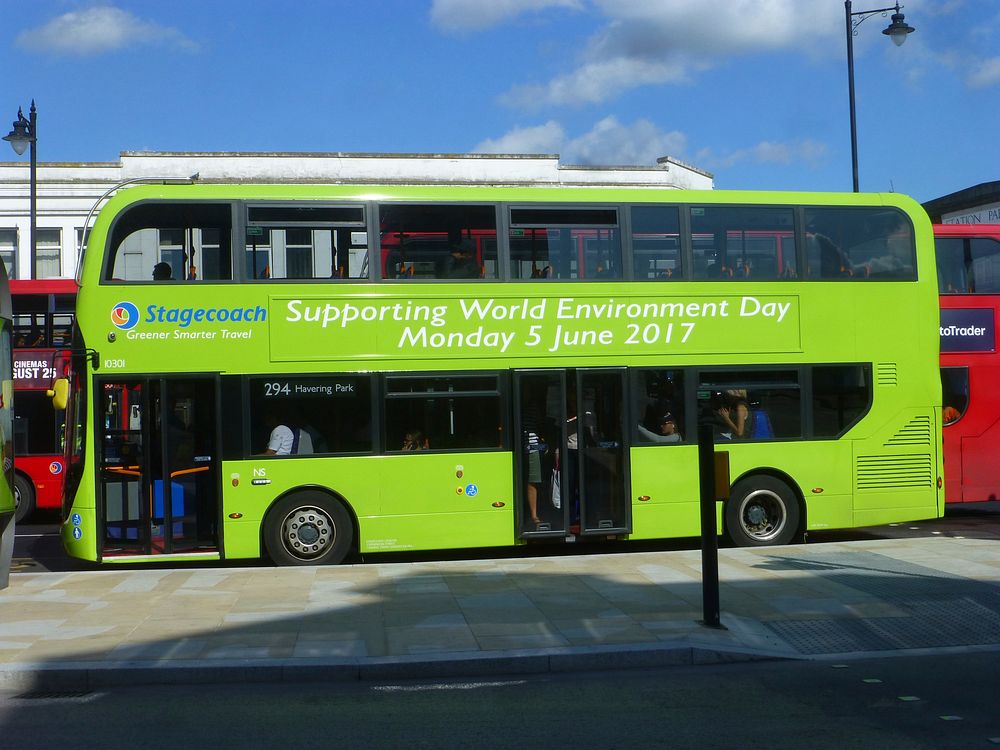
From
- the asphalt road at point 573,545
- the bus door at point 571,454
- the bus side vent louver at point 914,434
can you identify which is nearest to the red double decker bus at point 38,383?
the asphalt road at point 573,545

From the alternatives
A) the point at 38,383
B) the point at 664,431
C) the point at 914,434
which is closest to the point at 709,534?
the point at 664,431

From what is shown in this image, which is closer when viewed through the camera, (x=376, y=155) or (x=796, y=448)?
(x=796, y=448)

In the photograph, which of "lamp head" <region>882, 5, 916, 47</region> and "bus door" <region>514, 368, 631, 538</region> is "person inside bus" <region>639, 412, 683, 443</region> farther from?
"lamp head" <region>882, 5, 916, 47</region>

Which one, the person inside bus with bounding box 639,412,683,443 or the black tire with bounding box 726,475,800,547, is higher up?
the person inside bus with bounding box 639,412,683,443

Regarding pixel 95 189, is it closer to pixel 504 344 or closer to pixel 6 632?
pixel 504 344

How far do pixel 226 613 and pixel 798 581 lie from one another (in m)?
5.44

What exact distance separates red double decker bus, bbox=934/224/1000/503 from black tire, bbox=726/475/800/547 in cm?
288

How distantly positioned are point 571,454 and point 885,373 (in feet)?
13.8

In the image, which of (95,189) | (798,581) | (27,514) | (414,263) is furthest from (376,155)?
(798,581)

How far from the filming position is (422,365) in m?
12.9

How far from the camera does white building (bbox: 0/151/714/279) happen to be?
35.6m

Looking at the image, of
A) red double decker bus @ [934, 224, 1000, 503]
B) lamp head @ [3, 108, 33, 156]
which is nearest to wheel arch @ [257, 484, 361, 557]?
red double decker bus @ [934, 224, 1000, 503]

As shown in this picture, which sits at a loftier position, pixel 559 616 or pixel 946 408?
pixel 946 408

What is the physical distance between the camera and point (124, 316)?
12.2 meters
